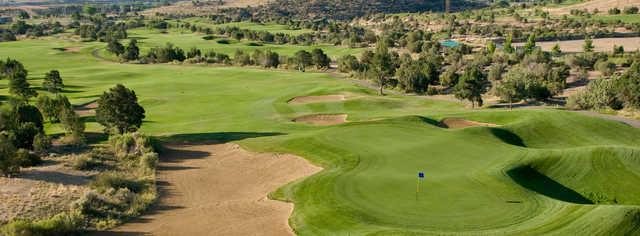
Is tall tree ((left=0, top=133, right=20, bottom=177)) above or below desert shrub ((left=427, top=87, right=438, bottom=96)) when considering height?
above

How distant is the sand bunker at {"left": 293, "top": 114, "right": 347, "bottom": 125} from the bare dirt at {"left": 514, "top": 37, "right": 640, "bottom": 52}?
106696 millimetres

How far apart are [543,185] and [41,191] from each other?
113ft

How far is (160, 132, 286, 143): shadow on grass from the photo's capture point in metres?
51.6

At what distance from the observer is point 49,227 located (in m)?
25.9

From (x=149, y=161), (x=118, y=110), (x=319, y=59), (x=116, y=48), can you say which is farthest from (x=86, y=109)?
(x=116, y=48)

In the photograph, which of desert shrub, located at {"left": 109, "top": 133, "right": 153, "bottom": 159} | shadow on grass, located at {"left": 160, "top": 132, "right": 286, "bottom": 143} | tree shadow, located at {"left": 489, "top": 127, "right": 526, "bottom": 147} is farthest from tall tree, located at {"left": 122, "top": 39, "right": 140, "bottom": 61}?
tree shadow, located at {"left": 489, "top": 127, "right": 526, "bottom": 147}

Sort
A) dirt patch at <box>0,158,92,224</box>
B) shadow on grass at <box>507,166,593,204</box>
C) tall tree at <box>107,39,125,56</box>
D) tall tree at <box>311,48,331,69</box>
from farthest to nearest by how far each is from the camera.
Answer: tall tree at <box>107,39,125,56</box> < tall tree at <box>311,48,331,69</box> < shadow on grass at <box>507,166,593,204</box> < dirt patch at <box>0,158,92,224</box>

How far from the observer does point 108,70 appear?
397ft

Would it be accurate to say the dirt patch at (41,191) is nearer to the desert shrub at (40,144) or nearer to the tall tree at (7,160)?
the tall tree at (7,160)

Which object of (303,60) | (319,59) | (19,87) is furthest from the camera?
(303,60)

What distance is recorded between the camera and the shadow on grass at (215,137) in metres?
51.6

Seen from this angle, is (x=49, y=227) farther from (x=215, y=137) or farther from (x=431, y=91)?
(x=431, y=91)

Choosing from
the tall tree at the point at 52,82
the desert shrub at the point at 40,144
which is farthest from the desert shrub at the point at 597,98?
the tall tree at the point at 52,82

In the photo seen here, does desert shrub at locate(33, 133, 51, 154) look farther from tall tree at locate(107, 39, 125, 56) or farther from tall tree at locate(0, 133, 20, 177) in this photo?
tall tree at locate(107, 39, 125, 56)
